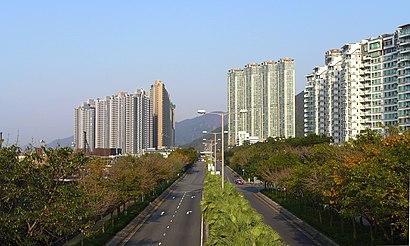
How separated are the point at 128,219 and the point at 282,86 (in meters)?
154

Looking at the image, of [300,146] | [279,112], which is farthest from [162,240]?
[279,112]

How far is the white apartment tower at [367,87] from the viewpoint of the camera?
99.2m

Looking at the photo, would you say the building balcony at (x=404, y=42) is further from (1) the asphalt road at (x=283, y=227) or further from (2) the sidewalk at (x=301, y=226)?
(1) the asphalt road at (x=283, y=227)

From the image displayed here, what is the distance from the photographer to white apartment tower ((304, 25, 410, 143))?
9919 cm

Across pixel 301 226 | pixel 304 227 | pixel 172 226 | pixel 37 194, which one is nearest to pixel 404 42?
pixel 301 226

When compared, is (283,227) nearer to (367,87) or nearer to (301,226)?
(301,226)

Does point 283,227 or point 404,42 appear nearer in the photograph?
point 283,227

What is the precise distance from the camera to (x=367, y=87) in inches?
4473

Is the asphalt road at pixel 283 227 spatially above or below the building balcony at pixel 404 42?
below

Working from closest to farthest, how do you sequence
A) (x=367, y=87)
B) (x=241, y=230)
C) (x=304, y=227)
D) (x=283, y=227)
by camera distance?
(x=241, y=230)
(x=304, y=227)
(x=283, y=227)
(x=367, y=87)

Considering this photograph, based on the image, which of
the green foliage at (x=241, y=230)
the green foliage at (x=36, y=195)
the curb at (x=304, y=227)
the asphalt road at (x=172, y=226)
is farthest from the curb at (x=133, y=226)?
the green foliage at (x=36, y=195)

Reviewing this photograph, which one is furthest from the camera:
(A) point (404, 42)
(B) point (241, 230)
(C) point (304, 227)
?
(A) point (404, 42)

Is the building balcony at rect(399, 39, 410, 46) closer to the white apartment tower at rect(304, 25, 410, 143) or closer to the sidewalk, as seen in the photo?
the white apartment tower at rect(304, 25, 410, 143)

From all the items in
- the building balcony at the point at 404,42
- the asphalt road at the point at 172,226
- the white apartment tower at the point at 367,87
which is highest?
the building balcony at the point at 404,42
